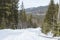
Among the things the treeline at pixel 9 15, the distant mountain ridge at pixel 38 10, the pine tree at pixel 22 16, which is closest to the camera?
the treeline at pixel 9 15

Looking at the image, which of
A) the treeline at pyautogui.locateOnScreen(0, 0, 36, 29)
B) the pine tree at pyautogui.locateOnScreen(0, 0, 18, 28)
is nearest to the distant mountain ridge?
the treeline at pyautogui.locateOnScreen(0, 0, 36, 29)

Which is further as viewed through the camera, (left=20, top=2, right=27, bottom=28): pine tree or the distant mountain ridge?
the distant mountain ridge

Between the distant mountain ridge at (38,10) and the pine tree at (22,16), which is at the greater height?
the distant mountain ridge at (38,10)

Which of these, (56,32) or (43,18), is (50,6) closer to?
(43,18)

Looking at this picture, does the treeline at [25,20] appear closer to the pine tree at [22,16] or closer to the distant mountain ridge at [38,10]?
the pine tree at [22,16]

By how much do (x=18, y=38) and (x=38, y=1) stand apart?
1390cm

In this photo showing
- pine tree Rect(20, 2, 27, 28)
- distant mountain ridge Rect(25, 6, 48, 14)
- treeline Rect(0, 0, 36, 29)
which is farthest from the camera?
distant mountain ridge Rect(25, 6, 48, 14)

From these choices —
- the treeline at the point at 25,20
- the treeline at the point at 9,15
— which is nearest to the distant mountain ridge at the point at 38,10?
the treeline at the point at 25,20

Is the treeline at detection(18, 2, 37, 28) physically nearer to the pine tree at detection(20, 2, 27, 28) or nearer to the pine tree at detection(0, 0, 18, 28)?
the pine tree at detection(20, 2, 27, 28)

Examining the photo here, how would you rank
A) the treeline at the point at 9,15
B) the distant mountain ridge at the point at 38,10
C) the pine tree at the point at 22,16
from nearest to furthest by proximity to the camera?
the treeline at the point at 9,15 → the pine tree at the point at 22,16 → the distant mountain ridge at the point at 38,10

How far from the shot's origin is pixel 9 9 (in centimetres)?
1459

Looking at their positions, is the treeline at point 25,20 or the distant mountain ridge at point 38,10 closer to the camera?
the treeline at point 25,20

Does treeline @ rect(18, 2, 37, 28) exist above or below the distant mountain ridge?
below

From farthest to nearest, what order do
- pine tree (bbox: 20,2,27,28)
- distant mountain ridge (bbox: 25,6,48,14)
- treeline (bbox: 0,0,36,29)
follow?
1. distant mountain ridge (bbox: 25,6,48,14)
2. pine tree (bbox: 20,2,27,28)
3. treeline (bbox: 0,0,36,29)
